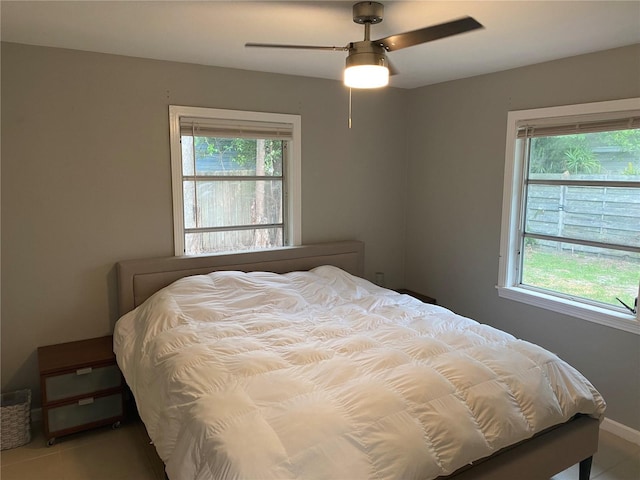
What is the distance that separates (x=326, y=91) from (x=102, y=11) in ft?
6.90

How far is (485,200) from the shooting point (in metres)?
3.85

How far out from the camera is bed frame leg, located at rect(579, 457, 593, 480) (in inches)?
94.6

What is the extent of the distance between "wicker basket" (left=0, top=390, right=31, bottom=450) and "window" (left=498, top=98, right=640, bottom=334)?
11.7ft

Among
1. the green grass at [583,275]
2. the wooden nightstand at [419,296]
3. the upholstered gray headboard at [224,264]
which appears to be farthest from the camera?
the wooden nightstand at [419,296]

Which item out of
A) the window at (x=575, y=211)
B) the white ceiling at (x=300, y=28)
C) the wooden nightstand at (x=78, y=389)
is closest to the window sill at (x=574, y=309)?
the window at (x=575, y=211)

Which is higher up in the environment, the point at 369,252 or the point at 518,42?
the point at 518,42

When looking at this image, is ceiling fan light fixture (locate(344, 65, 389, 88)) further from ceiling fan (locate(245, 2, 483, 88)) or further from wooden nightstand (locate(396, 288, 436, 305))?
wooden nightstand (locate(396, 288, 436, 305))

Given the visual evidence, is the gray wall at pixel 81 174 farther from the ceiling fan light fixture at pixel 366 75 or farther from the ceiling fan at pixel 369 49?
the ceiling fan light fixture at pixel 366 75

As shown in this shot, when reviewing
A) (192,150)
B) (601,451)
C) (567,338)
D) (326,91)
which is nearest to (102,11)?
(192,150)

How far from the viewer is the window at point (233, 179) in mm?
3482

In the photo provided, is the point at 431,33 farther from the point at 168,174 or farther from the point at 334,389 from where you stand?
the point at 168,174

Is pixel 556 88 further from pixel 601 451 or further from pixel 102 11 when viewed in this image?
pixel 102 11

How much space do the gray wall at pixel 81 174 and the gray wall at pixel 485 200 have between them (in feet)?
4.97

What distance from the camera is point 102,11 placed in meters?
2.30
